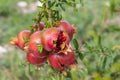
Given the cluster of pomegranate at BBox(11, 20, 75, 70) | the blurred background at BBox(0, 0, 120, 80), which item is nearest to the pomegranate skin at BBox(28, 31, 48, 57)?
the cluster of pomegranate at BBox(11, 20, 75, 70)

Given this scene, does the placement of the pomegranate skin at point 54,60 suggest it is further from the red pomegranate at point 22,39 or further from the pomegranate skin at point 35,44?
the red pomegranate at point 22,39

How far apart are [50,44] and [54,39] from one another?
28mm

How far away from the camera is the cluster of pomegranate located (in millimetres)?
1909

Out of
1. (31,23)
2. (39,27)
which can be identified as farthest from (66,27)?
(31,23)

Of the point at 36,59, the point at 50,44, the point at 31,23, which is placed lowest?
the point at 31,23

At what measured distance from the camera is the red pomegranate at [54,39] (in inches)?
74.7

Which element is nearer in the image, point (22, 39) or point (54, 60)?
point (54, 60)

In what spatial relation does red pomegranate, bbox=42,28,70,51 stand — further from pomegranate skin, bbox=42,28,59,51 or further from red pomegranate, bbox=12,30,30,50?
red pomegranate, bbox=12,30,30,50

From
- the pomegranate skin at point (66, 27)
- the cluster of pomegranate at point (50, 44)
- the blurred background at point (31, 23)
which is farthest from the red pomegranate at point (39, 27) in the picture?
the blurred background at point (31, 23)

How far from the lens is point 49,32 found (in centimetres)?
194

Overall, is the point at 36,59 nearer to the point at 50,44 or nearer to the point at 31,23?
the point at 50,44

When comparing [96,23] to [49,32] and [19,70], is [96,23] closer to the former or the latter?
[19,70]

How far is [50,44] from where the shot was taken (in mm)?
1899

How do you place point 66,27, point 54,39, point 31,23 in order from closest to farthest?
1. point 54,39
2. point 66,27
3. point 31,23
